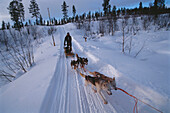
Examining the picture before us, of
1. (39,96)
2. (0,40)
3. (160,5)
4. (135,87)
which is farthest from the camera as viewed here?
(160,5)

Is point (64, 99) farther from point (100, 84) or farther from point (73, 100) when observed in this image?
point (100, 84)

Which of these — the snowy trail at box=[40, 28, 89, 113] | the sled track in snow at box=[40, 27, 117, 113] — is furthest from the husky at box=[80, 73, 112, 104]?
the snowy trail at box=[40, 28, 89, 113]

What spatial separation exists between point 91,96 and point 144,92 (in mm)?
1520

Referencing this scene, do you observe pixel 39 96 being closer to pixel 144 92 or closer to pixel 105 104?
pixel 105 104

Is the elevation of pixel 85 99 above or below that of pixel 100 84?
below

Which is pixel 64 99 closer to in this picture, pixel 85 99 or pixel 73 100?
pixel 73 100

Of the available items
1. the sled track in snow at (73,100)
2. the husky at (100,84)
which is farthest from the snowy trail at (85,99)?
the husky at (100,84)

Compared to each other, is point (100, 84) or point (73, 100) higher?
point (100, 84)

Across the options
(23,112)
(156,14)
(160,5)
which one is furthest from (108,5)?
(23,112)

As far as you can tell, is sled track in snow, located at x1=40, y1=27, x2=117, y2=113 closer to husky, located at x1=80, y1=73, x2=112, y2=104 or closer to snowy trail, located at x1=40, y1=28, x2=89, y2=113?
snowy trail, located at x1=40, y1=28, x2=89, y2=113

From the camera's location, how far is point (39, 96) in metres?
2.08

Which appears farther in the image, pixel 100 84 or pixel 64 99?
pixel 64 99

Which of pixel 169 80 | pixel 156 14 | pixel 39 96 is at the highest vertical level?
pixel 156 14

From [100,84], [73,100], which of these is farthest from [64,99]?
[100,84]
